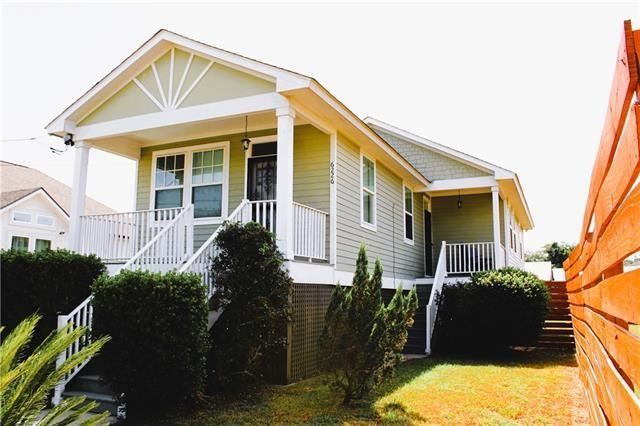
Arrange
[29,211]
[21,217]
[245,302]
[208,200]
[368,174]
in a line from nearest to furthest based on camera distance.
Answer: [245,302] < [208,200] < [368,174] < [21,217] < [29,211]

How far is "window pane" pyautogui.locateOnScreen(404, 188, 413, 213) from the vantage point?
14.6 m

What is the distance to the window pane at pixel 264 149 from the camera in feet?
35.4

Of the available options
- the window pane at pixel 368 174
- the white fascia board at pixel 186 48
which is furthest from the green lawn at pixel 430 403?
the white fascia board at pixel 186 48

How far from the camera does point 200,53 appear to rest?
9.35m

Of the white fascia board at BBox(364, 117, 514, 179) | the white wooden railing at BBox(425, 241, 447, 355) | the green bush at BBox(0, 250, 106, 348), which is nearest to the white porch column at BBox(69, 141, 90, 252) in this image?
the green bush at BBox(0, 250, 106, 348)

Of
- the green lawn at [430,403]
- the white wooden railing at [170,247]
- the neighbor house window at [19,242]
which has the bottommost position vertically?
the green lawn at [430,403]

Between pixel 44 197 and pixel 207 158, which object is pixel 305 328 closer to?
pixel 207 158

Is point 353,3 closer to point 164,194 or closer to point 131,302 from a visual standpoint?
point 131,302

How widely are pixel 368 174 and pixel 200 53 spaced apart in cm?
467

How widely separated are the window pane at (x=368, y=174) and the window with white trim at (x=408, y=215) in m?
2.69

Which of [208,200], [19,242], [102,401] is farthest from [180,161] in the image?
[19,242]

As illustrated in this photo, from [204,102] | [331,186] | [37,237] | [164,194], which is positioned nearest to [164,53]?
[204,102]

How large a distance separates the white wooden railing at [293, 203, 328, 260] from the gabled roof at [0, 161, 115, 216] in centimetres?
1413

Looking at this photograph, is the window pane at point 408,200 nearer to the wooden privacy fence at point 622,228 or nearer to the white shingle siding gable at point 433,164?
the white shingle siding gable at point 433,164
